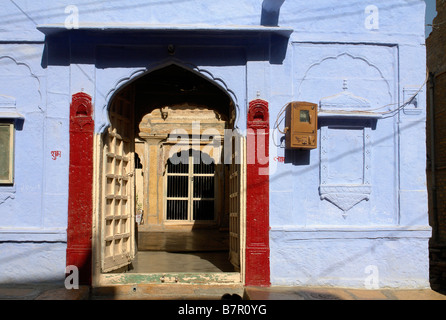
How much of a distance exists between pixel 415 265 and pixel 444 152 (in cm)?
456

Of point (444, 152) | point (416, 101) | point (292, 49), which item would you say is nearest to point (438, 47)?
point (444, 152)

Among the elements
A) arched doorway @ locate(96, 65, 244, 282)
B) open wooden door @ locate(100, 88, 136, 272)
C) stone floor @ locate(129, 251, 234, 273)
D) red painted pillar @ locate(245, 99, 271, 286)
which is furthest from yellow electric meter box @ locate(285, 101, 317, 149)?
open wooden door @ locate(100, 88, 136, 272)

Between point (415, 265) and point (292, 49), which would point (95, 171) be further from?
point (415, 265)

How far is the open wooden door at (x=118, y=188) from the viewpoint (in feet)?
22.3

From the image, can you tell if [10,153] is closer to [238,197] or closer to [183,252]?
[238,197]

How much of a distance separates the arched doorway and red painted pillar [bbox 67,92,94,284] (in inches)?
9.2

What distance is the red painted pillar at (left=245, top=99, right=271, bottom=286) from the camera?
634cm

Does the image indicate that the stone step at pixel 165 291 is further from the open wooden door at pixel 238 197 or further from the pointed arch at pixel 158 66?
the pointed arch at pixel 158 66

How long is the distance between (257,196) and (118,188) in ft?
7.28

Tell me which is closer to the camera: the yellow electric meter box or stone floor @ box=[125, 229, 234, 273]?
the yellow electric meter box

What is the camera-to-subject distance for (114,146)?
23.7ft

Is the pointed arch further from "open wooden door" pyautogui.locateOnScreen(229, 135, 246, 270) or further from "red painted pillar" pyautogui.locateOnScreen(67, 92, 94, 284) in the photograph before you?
"open wooden door" pyautogui.locateOnScreen(229, 135, 246, 270)

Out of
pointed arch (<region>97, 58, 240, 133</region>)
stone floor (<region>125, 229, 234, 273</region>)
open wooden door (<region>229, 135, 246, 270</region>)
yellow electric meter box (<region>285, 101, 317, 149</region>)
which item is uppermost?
pointed arch (<region>97, 58, 240, 133</region>)

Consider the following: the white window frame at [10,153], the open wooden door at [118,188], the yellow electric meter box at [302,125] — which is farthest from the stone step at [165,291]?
the yellow electric meter box at [302,125]
